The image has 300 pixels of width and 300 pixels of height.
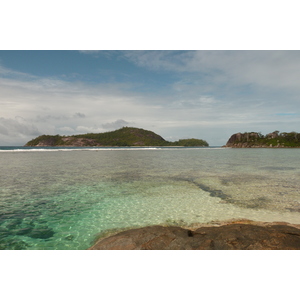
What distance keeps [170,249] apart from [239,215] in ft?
18.6

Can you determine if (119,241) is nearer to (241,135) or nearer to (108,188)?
(108,188)

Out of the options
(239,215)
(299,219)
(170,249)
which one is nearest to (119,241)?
(170,249)

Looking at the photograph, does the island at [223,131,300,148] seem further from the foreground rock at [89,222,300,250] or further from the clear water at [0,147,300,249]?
the foreground rock at [89,222,300,250]

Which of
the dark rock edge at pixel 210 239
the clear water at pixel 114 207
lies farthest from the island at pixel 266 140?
the dark rock edge at pixel 210 239

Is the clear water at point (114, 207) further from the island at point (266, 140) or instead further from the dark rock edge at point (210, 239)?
the island at point (266, 140)

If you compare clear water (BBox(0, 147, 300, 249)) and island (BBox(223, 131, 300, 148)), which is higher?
island (BBox(223, 131, 300, 148))

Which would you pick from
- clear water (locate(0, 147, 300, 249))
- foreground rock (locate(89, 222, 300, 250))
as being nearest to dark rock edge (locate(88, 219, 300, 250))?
foreground rock (locate(89, 222, 300, 250))

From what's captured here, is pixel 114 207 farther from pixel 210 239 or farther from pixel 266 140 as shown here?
pixel 266 140

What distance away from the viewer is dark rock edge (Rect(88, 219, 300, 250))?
6.18 meters

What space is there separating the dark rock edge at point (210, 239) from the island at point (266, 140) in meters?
186

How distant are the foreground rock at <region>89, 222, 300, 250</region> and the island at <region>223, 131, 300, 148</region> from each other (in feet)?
610

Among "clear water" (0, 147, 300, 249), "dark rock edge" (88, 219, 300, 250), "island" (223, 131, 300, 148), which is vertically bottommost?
"clear water" (0, 147, 300, 249)

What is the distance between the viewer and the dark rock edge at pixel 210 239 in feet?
20.3

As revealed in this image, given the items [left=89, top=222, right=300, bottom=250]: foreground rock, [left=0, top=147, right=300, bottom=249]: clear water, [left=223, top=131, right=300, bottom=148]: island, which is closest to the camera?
[left=89, top=222, right=300, bottom=250]: foreground rock
